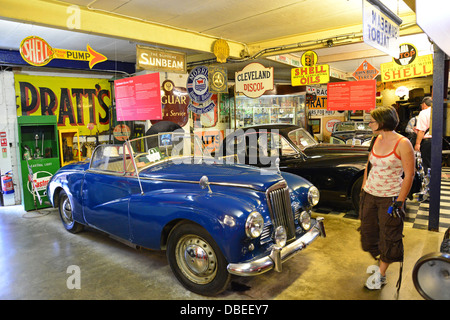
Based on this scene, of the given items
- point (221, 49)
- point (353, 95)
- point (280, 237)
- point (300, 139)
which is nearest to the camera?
point (280, 237)

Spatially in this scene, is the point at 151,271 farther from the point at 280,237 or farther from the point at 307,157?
the point at 307,157

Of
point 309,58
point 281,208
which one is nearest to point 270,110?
point 309,58

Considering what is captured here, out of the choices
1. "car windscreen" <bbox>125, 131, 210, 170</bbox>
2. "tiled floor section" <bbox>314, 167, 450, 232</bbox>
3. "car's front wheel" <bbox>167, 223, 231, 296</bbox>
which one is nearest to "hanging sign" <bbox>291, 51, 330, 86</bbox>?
"tiled floor section" <bbox>314, 167, 450, 232</bbox>

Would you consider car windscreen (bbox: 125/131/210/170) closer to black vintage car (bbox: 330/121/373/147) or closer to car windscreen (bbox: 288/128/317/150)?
car windscreen (bbox: 288/128/317/150)

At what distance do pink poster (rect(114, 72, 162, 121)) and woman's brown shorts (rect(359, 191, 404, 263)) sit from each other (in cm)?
483

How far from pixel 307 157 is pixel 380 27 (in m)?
2.47

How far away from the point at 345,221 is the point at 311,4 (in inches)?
147

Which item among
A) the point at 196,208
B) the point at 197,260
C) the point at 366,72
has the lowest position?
the point at 197,260

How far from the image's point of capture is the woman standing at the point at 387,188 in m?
2.93

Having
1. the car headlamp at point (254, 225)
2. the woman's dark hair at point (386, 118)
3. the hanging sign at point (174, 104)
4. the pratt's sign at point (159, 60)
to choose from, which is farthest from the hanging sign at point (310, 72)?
the car headlamp at point (254, 225)

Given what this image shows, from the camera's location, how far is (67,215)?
17.4 ft

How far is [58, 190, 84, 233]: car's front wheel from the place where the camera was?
5.14 metres
